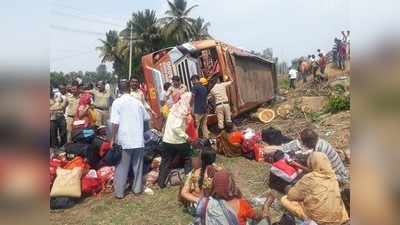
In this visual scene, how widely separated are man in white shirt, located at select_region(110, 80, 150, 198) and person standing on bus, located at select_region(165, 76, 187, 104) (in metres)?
0.25

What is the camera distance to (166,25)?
2814 mm

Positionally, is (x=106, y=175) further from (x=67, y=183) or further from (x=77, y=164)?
(x=67, y=183)

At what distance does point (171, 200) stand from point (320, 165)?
1.07 meters

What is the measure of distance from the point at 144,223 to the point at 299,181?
1.00 meters

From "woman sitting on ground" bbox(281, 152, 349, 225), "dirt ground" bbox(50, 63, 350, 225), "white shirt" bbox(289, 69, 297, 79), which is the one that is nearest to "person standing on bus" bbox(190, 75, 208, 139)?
"dirt ground" bbox(50, 63, 350, 225)

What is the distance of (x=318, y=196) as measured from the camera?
110 inches

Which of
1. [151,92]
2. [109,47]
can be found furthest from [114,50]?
[151,92]

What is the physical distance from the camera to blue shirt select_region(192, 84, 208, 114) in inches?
131

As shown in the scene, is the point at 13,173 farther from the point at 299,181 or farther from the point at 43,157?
the point at 299,181

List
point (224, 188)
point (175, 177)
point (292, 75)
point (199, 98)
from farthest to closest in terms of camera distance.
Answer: point (175, 177), point (199, 98), point (292, 75), point (224, 188)

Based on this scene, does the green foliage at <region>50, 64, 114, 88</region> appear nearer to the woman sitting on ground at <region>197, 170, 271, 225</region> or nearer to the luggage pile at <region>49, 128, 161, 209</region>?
the luggage pile at <region>49, 128, 161, 209</region>

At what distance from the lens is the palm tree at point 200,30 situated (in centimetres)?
281

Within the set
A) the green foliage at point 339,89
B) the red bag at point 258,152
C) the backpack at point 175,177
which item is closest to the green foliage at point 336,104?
the green foliage at point 339,89

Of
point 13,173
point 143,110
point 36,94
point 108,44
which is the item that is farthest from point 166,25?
point 13,173
